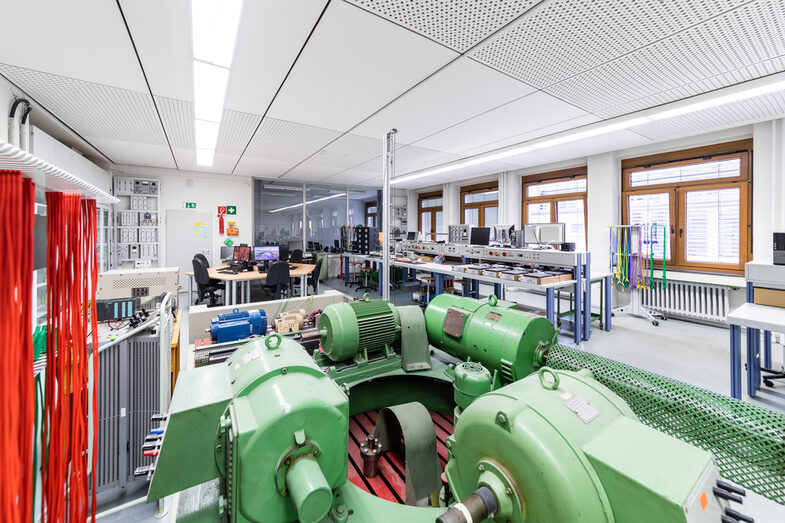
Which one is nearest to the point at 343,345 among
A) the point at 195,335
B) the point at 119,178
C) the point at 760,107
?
the point at 195,335

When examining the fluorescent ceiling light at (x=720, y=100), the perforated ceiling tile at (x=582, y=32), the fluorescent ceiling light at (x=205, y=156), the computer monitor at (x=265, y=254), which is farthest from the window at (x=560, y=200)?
the fluorescent ceiling light at (x=205, y=156)

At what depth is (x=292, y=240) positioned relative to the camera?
825 centimetres

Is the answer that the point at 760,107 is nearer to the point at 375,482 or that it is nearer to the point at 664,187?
the point at 664,187

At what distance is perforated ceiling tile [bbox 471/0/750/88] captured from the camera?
1.81m

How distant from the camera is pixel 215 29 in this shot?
1997 millimetres

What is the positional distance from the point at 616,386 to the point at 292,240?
782 centimetres

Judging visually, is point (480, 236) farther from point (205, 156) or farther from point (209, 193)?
point (209, 193)

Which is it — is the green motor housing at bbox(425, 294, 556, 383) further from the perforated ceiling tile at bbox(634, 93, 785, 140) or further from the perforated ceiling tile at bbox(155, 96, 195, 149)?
the perforated ceiling tile at bbox(634, 93, 785, 140)

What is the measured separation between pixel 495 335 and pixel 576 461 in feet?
3.64

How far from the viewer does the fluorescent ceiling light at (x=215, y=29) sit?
180 centimetres

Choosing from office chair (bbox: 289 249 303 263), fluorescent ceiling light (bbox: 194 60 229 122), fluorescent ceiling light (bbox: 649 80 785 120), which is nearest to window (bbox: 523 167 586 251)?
fluorescent ceiling light (bbox: 649 80 785 120)

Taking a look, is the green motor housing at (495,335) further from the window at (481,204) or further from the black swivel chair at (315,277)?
the window at (481,204)

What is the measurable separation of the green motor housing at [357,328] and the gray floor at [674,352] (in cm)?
119

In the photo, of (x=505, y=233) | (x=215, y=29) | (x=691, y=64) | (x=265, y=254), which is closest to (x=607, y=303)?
(x=505, y=233)
